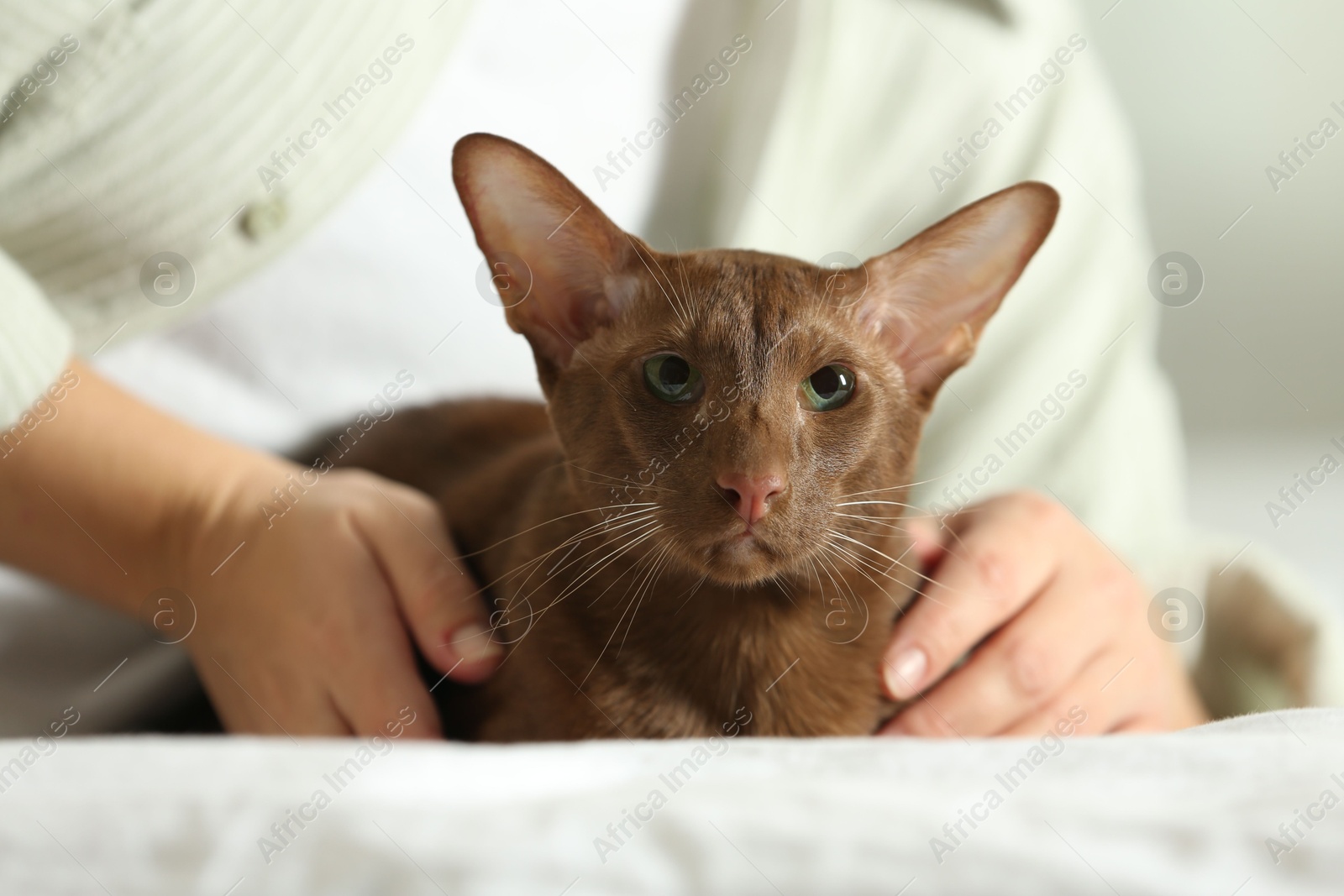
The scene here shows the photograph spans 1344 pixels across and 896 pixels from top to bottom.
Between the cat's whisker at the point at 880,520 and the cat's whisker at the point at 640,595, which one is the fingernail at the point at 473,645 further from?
the cat's whisker at the point at 880,520

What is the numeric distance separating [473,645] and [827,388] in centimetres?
35

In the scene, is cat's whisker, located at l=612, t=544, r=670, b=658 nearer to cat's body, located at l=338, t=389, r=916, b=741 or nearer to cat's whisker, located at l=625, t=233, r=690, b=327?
cat's body, located at l=338, t=389, r=916, b=741

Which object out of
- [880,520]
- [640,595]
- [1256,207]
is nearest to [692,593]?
[640,595]

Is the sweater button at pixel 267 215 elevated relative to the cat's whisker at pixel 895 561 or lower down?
lower down

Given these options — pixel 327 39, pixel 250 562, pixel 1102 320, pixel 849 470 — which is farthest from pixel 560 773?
pixel 1102 320

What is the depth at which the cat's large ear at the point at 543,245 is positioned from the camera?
62cm

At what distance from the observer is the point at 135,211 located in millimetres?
892

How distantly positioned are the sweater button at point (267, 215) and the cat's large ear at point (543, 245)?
34 cm

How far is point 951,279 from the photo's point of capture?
0.72 metres

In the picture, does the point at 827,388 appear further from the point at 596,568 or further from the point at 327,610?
the point at 327,610

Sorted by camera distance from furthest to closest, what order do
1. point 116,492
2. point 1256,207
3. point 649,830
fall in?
point 1256,207, point 116,492, point 649,830

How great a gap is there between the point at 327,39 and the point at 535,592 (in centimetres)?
54

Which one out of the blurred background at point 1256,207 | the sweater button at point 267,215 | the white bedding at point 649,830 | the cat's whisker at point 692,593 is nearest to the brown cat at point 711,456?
the cat's whisker at point 692,593

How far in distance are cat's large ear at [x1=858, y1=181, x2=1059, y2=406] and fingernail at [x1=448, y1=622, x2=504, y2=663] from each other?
0.39 metres
